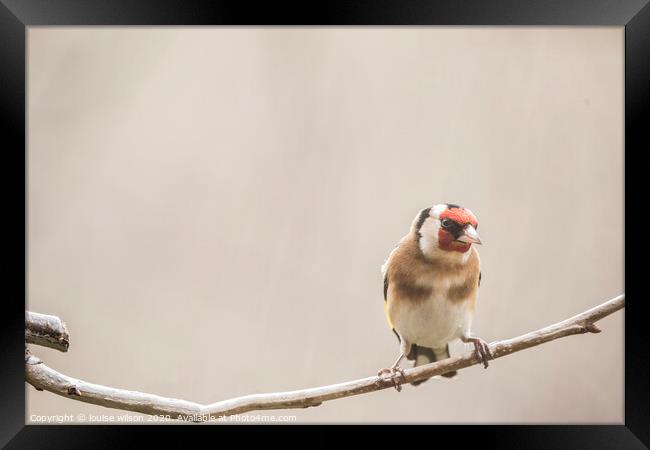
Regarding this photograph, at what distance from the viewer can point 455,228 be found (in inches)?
79.0

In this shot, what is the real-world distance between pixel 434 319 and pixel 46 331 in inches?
49.0

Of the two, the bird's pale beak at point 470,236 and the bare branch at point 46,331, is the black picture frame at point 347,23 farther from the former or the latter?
the bird's pale beak at point 470,236

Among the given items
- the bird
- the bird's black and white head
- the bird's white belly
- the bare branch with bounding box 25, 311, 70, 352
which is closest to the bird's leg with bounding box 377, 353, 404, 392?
the bird

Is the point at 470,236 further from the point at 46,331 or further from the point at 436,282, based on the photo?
the point at 46,331

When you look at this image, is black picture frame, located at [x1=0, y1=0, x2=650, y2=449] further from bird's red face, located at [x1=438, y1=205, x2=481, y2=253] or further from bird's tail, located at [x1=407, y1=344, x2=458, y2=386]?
bird's red face, located at [x1=438, y1=205, x2=481, y2=253]

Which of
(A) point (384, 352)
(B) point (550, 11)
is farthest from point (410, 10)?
(A) point (384, 352)

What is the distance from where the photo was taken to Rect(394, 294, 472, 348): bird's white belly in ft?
6.70

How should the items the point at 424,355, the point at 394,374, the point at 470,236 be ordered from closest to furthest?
the point at 470,236, the point at 394,374, the point at 424,355

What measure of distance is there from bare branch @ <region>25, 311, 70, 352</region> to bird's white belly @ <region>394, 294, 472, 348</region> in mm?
1064

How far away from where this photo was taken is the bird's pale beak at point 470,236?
1954mm

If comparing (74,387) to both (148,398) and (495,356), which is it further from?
(495,356)

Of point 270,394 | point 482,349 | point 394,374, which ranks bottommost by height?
point 270,394

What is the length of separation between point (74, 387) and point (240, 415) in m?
0.55

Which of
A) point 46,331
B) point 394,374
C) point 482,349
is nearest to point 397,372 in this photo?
point 394,374
